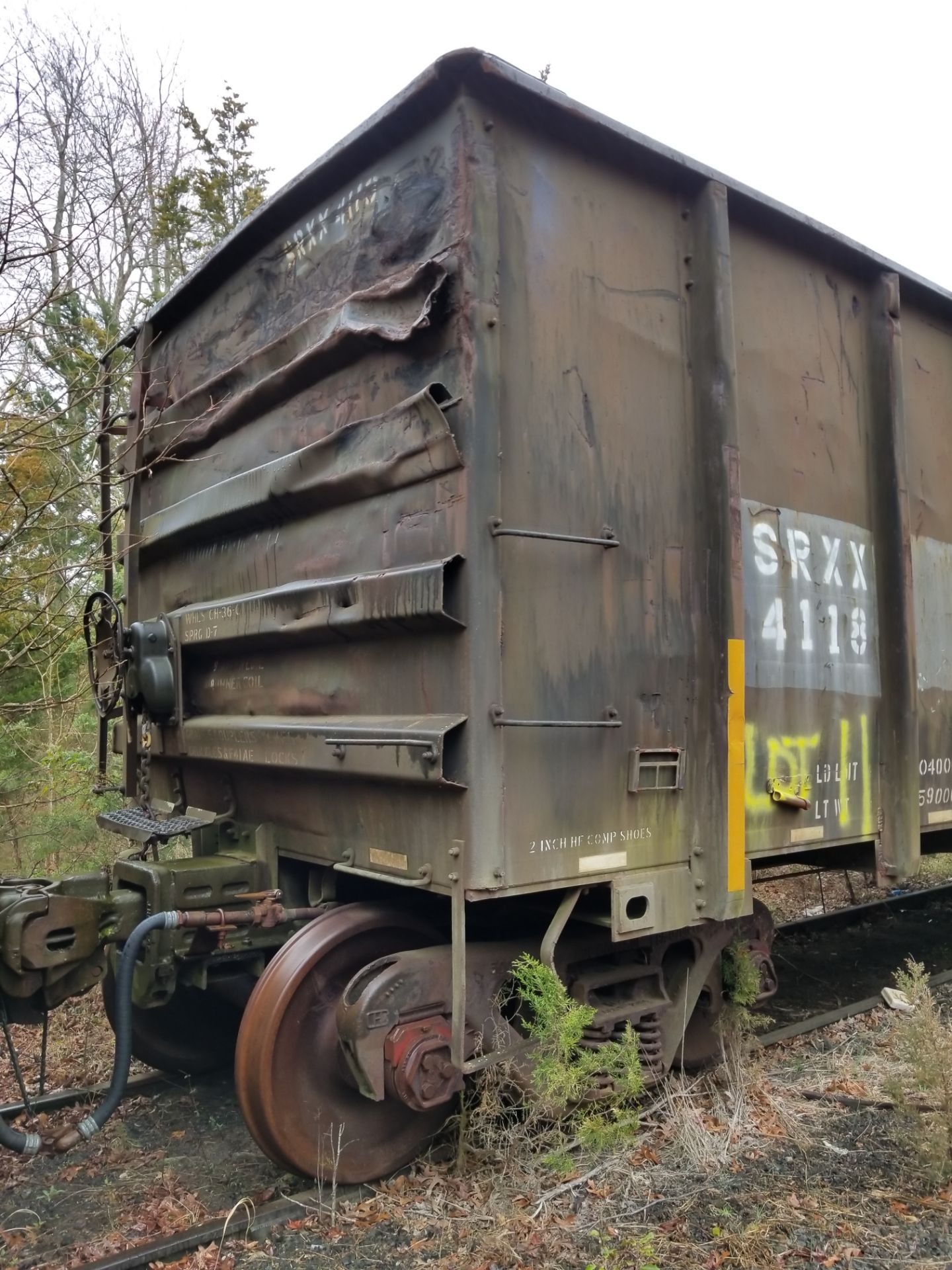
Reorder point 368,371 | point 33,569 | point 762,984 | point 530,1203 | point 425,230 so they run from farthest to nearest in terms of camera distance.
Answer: point 33,569 → point 762,984 → point 368,371 → point 425,230 → point 530,1203

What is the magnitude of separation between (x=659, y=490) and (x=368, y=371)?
3.91ft

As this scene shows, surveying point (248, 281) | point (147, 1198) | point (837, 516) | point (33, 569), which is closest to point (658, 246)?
point (837, 516)

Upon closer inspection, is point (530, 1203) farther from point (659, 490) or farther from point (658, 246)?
point (658, 246)

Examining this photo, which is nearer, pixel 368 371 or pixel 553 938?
pixel 553 938

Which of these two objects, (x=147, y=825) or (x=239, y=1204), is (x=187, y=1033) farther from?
(x=239, y=1204)

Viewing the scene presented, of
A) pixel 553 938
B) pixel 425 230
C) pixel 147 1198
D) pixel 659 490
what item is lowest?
pixel 147 1198

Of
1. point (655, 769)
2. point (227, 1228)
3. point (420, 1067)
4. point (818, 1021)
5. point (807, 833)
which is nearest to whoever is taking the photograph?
point (227, 1228)

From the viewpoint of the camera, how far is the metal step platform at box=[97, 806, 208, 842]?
3.94m

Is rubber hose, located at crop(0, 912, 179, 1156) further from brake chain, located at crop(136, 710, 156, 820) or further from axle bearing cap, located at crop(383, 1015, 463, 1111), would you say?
brake chain, located at crop(136, 710, 156, 820)

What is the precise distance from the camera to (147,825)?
4.08 metres

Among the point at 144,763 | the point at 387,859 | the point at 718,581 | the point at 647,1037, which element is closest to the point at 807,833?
the point at 647,1037

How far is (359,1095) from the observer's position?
344 centimetres

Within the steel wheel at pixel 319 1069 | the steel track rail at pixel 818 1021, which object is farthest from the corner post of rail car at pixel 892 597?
the steel wheel at pixel 319 1069

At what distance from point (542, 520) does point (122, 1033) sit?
2339 mm
